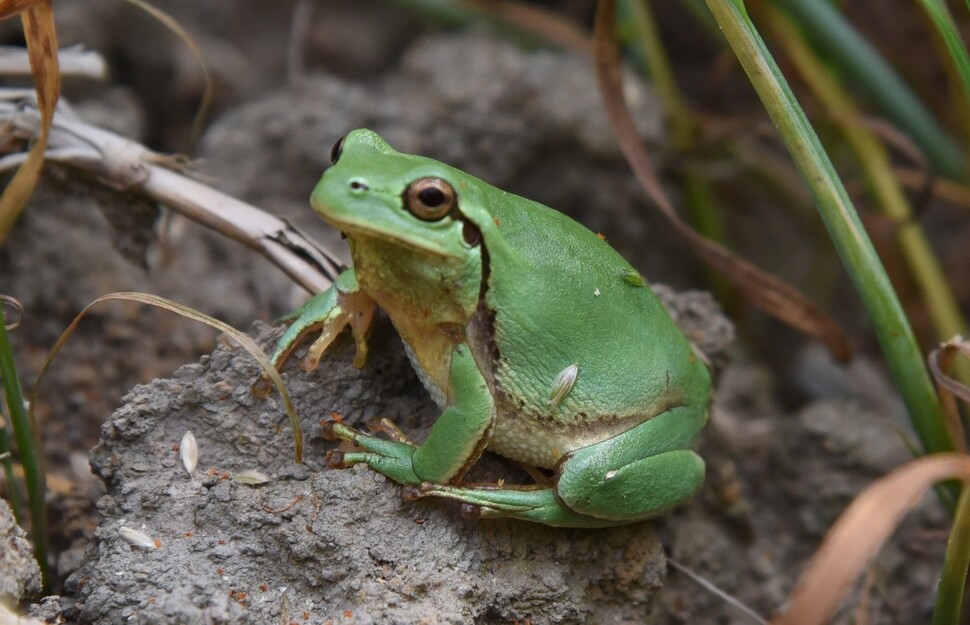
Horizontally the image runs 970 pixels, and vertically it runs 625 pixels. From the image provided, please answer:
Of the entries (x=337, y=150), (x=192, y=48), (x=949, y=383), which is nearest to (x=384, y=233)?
(x=337, y=150)

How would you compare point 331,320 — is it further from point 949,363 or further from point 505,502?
point 949,363

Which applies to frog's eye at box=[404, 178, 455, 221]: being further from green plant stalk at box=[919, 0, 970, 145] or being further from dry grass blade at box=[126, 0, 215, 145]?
green plant stalk at box=[919, 0, 970, 145]

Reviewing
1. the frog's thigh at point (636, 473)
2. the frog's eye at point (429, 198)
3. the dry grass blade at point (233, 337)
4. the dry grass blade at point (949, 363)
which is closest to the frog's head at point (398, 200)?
the frog's eye at point (429, 198)

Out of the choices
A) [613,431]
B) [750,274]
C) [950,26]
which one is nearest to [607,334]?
[613,431]

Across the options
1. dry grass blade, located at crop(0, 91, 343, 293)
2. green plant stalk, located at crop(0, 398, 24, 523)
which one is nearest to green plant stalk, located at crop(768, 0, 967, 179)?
dry grass blade, located at crop(0, 91, 343, 293)

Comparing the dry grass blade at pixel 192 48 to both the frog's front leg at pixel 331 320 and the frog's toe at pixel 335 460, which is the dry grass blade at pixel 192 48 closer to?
the frog's front leg at pixel 331 320

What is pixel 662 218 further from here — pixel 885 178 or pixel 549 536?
pixel 549 536
